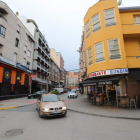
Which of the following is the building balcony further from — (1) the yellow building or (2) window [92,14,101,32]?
(2) window [92,14,101,32]

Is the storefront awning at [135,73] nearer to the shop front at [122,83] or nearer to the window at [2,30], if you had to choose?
the shop front at [122,83]

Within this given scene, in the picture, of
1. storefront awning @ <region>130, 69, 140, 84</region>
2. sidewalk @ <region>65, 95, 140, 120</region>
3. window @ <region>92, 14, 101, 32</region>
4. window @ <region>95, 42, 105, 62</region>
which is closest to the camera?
sidewalk @ <region>65, 95, 140, 120</region>

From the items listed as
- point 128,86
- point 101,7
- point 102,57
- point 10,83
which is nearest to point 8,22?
point 10,83

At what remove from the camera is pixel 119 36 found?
974 cm

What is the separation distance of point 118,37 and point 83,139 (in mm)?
9480

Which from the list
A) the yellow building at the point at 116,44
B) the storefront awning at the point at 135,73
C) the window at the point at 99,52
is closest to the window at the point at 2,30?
the yellow building at the point at 116,44

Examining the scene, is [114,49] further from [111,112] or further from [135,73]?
[111,112]

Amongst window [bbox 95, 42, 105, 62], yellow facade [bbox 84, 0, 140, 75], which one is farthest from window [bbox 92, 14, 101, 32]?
window [bbox 95, 42, 105, 62]

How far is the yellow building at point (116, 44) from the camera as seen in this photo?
31.0 feet

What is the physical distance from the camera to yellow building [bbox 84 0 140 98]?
9.44m

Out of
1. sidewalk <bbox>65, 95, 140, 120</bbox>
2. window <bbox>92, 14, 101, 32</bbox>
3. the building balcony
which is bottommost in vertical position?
sidewalk <bbox>65, 95, 140, 120</bbox>

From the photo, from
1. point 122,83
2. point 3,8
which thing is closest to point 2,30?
point 3,8

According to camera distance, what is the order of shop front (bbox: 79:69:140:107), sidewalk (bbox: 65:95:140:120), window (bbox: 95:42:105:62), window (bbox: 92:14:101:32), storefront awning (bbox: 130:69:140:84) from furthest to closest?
window (bbox: 92:14:101:32) → window (bbox: 95:42:105:62) → shop front (bbox: 79:69:140:107) → storefront awning (bbox: 130:69:140:84) → sidewalk (bbox: 65:95:140:120)

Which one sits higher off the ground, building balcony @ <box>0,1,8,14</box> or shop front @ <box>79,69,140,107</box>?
building balcony @ <box>0,1,8,14</box>
